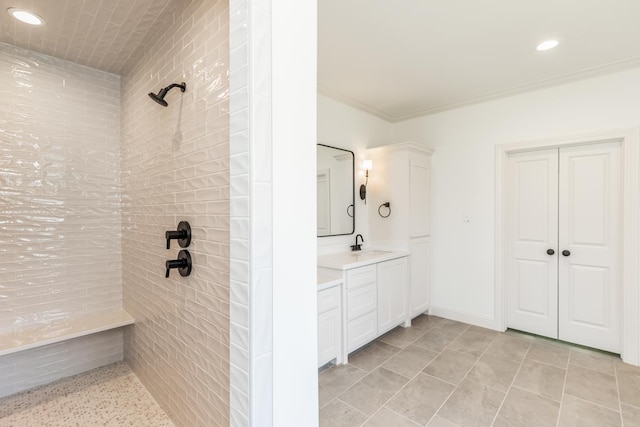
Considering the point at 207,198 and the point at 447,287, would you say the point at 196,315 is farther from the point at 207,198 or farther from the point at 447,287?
the point at 447,287

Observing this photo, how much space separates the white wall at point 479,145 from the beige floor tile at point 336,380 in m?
1.81

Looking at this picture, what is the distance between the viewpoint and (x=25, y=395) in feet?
6.59

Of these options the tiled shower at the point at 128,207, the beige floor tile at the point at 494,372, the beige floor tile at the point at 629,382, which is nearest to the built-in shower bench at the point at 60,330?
the tiled shower at the point at 128,207

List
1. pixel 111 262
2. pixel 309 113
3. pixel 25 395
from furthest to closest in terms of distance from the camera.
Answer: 1. pixel 111 262
2. pixel 25 395
3. pixel 309 113

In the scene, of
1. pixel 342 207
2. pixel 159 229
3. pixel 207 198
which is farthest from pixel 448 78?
pixel 159 229

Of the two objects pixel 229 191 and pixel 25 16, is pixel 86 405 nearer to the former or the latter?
pixel 229 191

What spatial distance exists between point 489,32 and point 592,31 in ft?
2.49

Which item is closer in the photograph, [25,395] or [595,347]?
[25,395]

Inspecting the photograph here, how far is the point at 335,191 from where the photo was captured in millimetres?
3422

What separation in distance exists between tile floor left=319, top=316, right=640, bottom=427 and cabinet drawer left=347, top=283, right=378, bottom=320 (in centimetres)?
42

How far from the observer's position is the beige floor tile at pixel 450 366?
240 cm

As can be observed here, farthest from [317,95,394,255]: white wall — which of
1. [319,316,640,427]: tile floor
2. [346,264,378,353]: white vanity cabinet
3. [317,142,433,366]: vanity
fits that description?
[319,316,640,427]: tile floor

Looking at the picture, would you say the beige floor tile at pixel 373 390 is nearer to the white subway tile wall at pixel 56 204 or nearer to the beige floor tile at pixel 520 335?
the beige floor tile at pixel 520 335

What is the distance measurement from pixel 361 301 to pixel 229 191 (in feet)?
6.64
